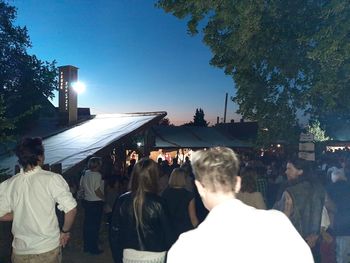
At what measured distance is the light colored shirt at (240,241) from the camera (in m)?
1.68

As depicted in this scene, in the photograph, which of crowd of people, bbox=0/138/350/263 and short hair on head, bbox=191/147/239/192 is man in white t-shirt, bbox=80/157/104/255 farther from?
short hair on head, bbox=191/147/239/192

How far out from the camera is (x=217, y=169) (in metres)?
1.90

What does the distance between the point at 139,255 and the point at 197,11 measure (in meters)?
7.50

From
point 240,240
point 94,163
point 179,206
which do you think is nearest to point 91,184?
point 94,163

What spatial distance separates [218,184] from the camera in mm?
1881

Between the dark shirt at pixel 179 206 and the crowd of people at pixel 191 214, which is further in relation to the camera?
the dark shirt at pixel 179 206

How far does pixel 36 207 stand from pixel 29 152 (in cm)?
53

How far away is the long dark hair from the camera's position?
12.1ft

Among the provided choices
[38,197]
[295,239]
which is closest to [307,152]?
[38,197]

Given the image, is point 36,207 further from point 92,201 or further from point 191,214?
point 92,201

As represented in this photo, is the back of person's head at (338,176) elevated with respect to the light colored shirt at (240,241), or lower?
lower

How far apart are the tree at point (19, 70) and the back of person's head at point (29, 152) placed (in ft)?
45.5

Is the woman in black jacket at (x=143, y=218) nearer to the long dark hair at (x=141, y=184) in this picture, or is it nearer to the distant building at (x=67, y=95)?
the long dark hair at (x=141, y=184)

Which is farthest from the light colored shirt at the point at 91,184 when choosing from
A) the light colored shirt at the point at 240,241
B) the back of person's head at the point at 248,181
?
the light colored shirt at the point at 240,241
